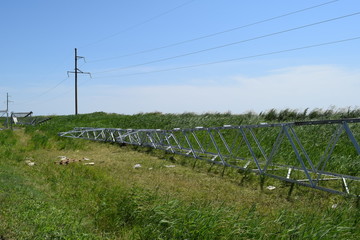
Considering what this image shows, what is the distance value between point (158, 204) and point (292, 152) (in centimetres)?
779

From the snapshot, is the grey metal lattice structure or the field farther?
the grey metal lattice structure

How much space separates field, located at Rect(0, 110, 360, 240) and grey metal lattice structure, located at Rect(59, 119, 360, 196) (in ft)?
1.32

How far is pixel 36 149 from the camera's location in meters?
16.4

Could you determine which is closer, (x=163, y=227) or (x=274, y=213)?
(x=163, y=227)

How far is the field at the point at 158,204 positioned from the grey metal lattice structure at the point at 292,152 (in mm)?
403

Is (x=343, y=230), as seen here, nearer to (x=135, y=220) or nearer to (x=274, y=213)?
(x=274, y=213)

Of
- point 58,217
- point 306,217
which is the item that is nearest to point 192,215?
point 306,217

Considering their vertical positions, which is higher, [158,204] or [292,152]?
[292,152]

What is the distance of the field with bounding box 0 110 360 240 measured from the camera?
502 centimetres

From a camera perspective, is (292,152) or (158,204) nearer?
(158,204)

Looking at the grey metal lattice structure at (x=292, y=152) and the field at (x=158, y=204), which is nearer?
the field at (x=158, y=204)

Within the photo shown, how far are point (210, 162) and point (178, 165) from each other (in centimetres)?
119

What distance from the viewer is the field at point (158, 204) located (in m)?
5.02

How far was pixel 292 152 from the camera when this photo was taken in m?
12.3
